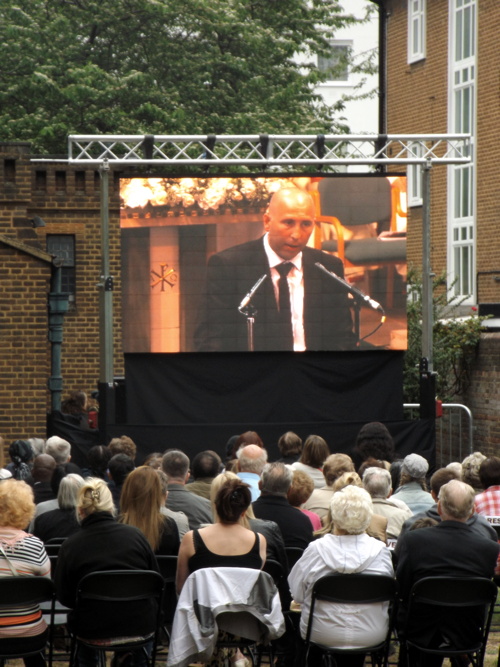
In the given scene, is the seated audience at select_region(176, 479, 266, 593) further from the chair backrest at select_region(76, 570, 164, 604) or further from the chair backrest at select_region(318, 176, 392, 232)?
the chair backrest at select_region(318, 176, 392, 232)

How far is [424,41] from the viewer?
2297 cm

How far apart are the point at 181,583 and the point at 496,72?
54.6 ft

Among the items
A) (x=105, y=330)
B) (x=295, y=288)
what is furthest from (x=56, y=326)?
(x=295, y=288)

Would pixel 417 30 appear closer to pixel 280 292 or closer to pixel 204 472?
pixel 280 292

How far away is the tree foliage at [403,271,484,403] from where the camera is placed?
1847 centimetres

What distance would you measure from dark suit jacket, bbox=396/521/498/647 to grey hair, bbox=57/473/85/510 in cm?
215

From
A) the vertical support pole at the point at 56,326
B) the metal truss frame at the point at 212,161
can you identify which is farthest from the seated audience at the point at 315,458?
the vertical support pole at the point at 56,326

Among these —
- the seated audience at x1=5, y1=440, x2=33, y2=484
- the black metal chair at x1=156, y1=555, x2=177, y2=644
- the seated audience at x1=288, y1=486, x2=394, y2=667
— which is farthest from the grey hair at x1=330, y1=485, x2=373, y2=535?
the seated audience at x1=5, y1=440, x2=33, y2=484

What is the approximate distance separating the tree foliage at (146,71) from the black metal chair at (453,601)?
64.7ft

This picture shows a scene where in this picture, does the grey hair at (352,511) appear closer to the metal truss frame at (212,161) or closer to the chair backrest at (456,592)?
the chair backrest at (456,592)

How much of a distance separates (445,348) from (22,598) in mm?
13677

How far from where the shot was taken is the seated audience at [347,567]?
5648mm

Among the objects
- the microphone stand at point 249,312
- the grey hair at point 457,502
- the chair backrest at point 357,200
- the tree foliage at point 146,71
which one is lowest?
the grey hair at point 457,502

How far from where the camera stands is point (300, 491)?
7.09 m
